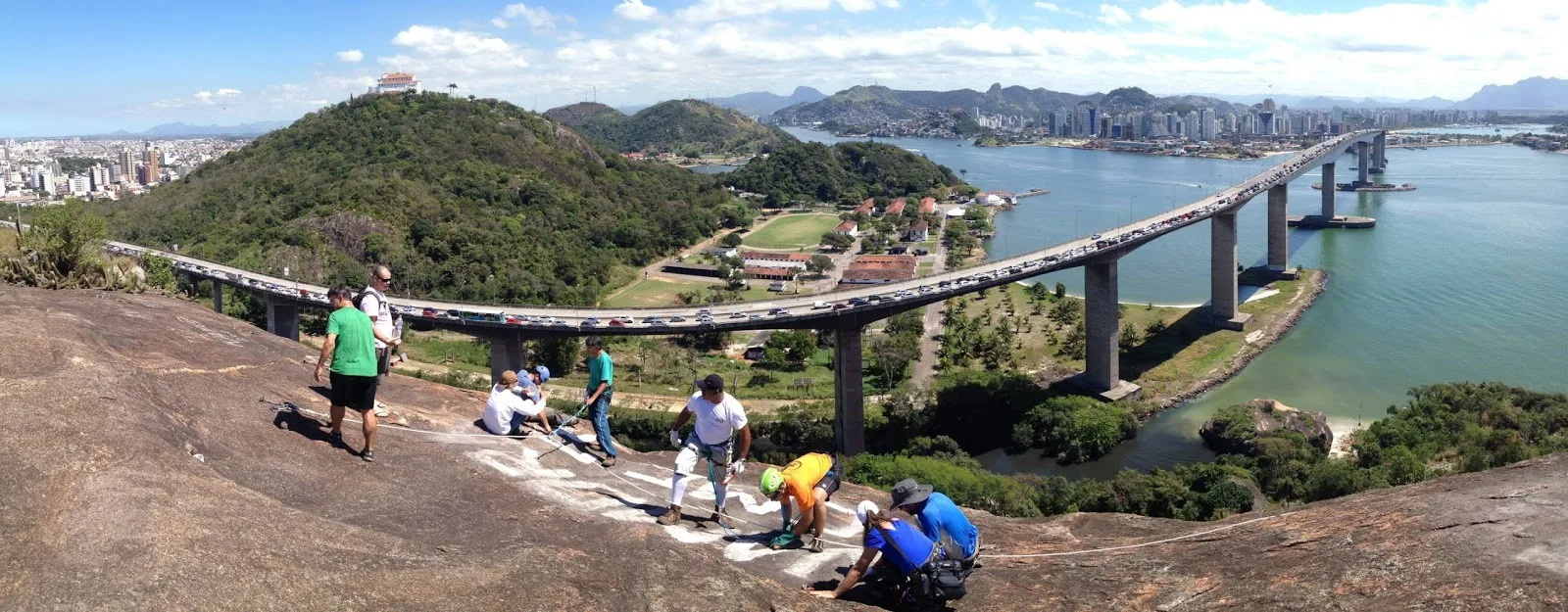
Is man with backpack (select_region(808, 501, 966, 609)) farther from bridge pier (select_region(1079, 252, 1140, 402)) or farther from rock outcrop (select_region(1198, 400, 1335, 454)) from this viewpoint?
bridge pier (select_region(1079, 252, 1140, 402))

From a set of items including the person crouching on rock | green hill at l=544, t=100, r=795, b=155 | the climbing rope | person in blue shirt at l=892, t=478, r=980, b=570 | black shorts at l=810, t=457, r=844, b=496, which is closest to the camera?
person in blue shirt at l=892, t=478, r=980, b=570

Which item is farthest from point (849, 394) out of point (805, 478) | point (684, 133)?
point (684, 133)

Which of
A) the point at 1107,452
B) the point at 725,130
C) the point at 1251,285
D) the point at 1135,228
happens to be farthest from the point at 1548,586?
the point at 725,130

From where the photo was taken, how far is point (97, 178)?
5128 inches

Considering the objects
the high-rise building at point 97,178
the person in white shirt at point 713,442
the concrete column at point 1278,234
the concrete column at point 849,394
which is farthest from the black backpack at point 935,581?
the high-rise building at point 97,178

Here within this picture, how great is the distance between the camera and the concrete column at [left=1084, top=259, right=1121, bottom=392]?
35438mm

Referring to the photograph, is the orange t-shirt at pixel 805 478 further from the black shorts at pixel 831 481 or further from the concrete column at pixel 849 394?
the concrete column at pixel 849 394

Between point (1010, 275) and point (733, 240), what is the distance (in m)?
42.9

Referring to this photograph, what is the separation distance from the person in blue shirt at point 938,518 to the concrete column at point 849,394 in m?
23.0

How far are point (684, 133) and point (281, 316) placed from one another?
154 metres

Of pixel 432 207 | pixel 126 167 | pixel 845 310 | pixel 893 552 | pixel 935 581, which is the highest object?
pixel 126 167

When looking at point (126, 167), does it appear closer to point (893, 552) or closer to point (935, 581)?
point (893, 552)

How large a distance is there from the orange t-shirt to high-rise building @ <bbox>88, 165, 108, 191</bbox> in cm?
14665

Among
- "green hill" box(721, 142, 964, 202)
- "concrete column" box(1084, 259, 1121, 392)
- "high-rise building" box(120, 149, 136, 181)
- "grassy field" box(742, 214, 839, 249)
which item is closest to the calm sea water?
"concrete column" box(1084, 259, 1121, 392)
